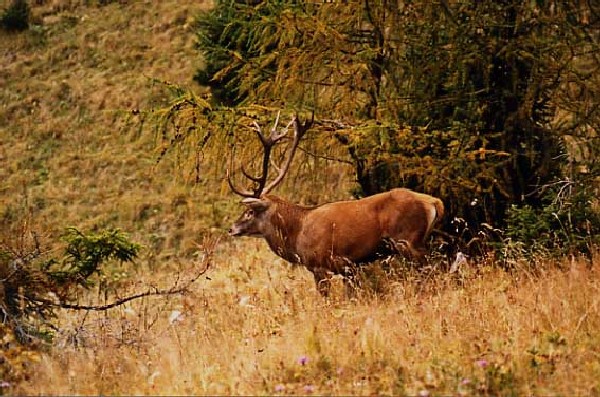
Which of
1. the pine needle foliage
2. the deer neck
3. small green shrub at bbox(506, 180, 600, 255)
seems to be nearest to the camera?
small green shrub at bbox(506, 180, 600, 255)

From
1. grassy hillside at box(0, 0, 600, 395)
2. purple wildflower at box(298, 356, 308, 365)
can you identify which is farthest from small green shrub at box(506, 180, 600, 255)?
purple wildflower at box(298, 356, 308, 365)

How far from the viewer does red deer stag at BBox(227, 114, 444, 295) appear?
28.8 ft

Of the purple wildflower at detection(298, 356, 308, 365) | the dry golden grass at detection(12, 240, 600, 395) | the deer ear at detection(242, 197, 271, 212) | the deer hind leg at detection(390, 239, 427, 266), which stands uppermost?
the purple wildflower at detection(298, 356, 308, 365)

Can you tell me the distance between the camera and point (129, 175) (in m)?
21.1

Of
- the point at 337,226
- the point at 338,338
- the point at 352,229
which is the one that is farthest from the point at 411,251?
the point at 338,338

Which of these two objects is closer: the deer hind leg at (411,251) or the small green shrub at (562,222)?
the small green shrub at (562,222)

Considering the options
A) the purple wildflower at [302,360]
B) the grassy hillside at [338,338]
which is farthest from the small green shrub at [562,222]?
the purple wildflower at [302,360]

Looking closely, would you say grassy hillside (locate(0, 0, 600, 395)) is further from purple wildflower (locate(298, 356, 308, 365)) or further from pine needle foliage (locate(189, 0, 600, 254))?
pine needle foliage (locate(189, 0, 600, 254))

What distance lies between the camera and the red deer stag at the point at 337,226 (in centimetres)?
877

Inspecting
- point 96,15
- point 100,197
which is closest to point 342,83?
point 100,197

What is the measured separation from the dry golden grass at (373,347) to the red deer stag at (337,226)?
88 centimetres

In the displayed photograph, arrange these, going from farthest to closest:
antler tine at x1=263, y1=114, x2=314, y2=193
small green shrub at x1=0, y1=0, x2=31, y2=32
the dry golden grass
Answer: small green shrub at x1=0, y1=0, x2=31, y2=32
antler tine at x1=263, y1=114, x2=314, y2=193
the dry golden grass

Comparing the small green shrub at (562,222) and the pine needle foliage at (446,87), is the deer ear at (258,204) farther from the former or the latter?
the small green shrub at (562,222)

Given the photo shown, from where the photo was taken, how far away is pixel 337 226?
907cm
